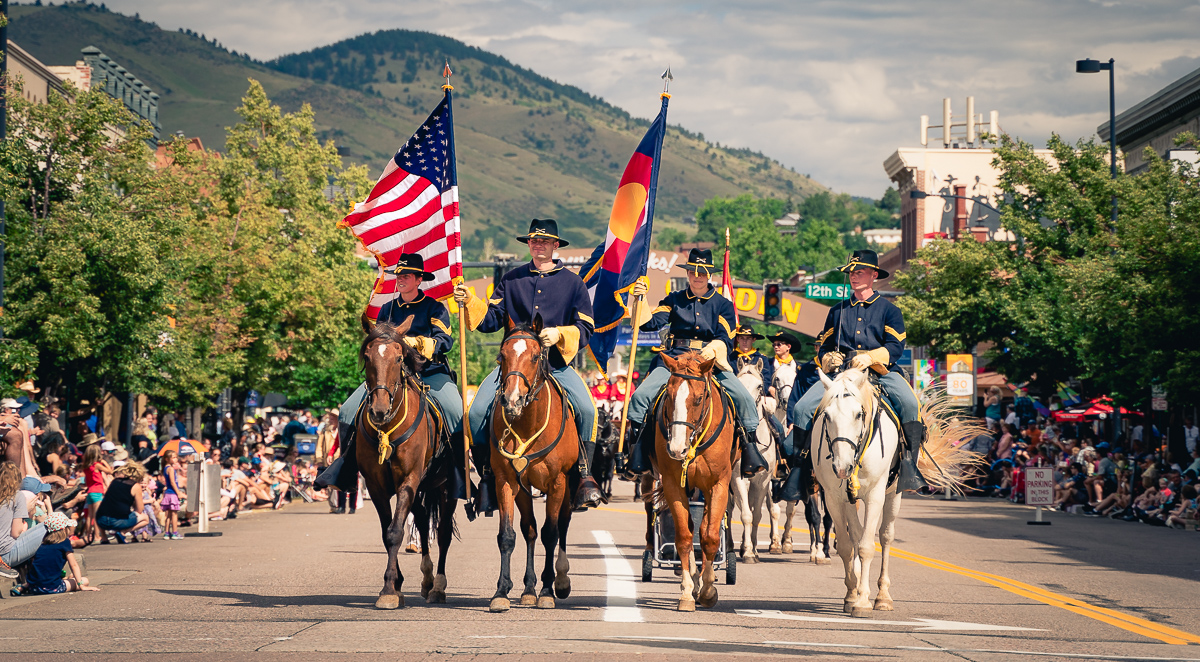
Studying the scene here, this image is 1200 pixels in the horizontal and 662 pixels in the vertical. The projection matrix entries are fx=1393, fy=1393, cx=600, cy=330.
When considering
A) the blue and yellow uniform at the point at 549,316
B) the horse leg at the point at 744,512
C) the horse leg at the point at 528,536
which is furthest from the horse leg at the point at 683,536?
the horse leg at the point at 744,512

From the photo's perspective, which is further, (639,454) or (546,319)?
(639,454)

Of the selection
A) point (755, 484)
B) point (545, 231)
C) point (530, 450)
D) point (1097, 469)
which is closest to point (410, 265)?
point (545, 231)

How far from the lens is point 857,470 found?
12719mm

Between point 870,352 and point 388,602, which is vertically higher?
point 870,352

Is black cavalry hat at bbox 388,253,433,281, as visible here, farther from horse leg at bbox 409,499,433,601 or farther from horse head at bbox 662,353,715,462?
horse head at bbox 662,353,715,462

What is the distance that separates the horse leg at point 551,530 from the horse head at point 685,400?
41.6 inches

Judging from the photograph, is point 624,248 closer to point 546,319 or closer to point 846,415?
point 546,319

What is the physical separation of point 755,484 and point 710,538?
612 centimetres

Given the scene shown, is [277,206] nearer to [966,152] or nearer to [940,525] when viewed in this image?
[940,525]

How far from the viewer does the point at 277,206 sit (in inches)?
1989

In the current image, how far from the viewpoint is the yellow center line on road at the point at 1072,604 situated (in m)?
11.7

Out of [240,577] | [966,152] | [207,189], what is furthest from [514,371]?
[966,152]

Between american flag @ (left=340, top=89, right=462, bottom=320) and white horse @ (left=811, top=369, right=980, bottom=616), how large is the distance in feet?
15.5

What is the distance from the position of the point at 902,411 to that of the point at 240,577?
7.86 metres
